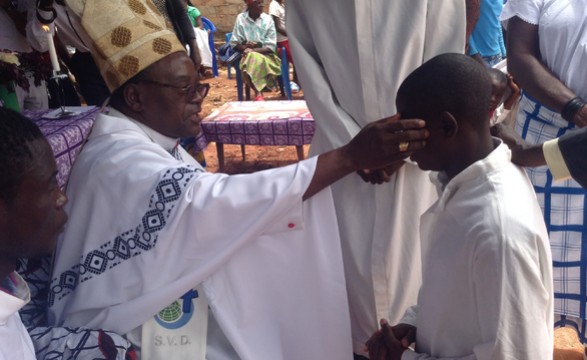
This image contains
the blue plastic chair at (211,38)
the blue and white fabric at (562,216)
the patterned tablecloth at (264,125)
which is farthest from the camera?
the blue plastic chair at (211,38)

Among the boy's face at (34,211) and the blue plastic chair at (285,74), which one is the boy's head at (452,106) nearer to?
the boy's face at (34,211)

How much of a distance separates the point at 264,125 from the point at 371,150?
4666mm

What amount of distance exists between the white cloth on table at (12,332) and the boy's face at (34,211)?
0.12 meters

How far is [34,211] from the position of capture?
5.02ft

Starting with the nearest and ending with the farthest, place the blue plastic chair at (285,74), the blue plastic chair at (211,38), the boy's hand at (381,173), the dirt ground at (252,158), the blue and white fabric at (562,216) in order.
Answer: the boy's hand at (381,173)
the blue and white fabric at (562,216)
the dirt ground at (252,158)
the blue plastic chair at (285,74)
the blue plastic chair at (211,38)

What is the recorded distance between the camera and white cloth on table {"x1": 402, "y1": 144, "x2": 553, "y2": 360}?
1.37 metres

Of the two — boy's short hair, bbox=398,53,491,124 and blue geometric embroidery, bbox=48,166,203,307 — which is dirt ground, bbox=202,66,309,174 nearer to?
blue geometric embroidery, bbox=48,166,203,307

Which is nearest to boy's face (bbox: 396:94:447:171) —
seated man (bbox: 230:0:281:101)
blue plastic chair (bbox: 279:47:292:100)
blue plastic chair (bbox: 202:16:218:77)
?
seated man (bbox: 230:0:281:101)

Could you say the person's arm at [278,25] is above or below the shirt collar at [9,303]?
below

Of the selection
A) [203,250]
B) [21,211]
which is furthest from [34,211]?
[203,250]

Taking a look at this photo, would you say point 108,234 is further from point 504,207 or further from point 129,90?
point 504,207

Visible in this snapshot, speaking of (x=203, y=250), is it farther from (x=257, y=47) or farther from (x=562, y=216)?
(x=257, y=47)

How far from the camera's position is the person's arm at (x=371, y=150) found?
63.1 inches

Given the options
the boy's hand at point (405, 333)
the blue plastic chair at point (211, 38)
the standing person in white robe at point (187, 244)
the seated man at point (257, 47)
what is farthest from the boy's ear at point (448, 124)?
the blue plastic chair at point (211, 38)
